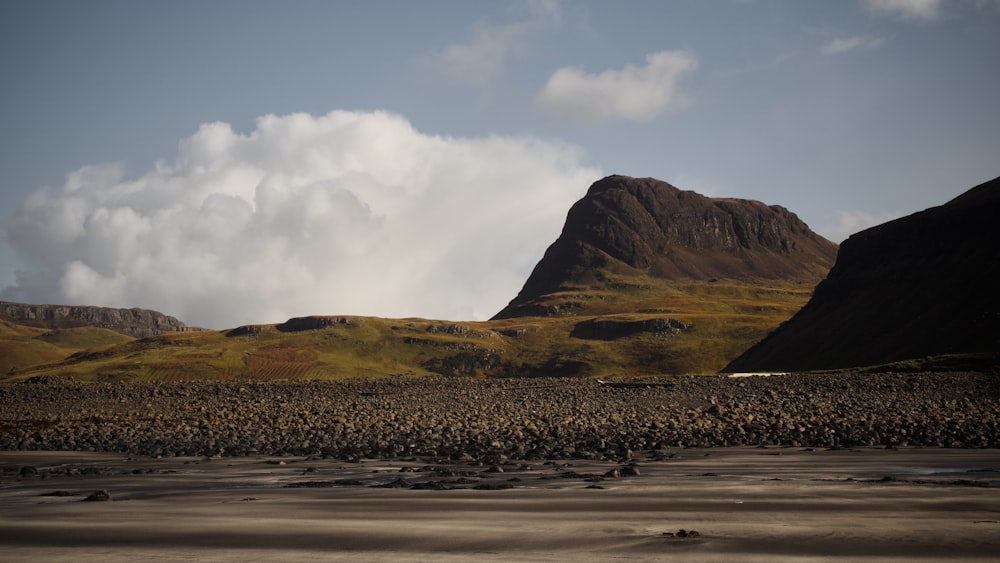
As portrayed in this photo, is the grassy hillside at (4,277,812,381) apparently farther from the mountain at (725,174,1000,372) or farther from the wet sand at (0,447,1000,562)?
the wet sand at (0,447,1000,562)

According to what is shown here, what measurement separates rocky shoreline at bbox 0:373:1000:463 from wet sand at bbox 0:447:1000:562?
3.65m

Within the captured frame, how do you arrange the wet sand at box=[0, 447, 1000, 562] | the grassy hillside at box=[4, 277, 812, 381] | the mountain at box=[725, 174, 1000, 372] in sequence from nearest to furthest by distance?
1. the wet sand at box=[0, 447, 1000, 562]
2. the mountain at box=[725, 174, 1000, 372]
3. the grassy hillside at box=[4, 277, 812, 381]

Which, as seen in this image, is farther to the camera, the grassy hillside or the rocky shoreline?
the grassy hillside

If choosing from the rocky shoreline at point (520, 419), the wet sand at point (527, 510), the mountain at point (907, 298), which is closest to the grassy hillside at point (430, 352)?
the mountain at point (907, 298)

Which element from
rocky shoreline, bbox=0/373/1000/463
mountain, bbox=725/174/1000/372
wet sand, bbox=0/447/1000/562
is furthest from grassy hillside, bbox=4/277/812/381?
wet sand, bbox=0/447/1000/562

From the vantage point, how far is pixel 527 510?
1391 cm

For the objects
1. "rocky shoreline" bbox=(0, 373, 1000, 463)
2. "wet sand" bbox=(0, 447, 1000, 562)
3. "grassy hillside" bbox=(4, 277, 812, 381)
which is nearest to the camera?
"wet sand" bbox=(0, 447, 1000, 562)

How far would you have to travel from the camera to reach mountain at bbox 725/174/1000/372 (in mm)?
91625

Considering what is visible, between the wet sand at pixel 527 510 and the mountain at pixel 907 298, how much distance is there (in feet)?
236

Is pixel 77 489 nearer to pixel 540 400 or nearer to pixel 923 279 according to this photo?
pixel 540 400

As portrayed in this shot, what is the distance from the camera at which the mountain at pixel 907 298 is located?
91625 mm

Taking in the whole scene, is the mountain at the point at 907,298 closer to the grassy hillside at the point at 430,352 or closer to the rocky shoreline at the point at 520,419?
the grassy hillside at the point at 430,352

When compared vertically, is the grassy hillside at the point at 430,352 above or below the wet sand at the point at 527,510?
above

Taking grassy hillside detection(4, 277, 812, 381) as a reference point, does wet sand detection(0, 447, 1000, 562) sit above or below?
below
